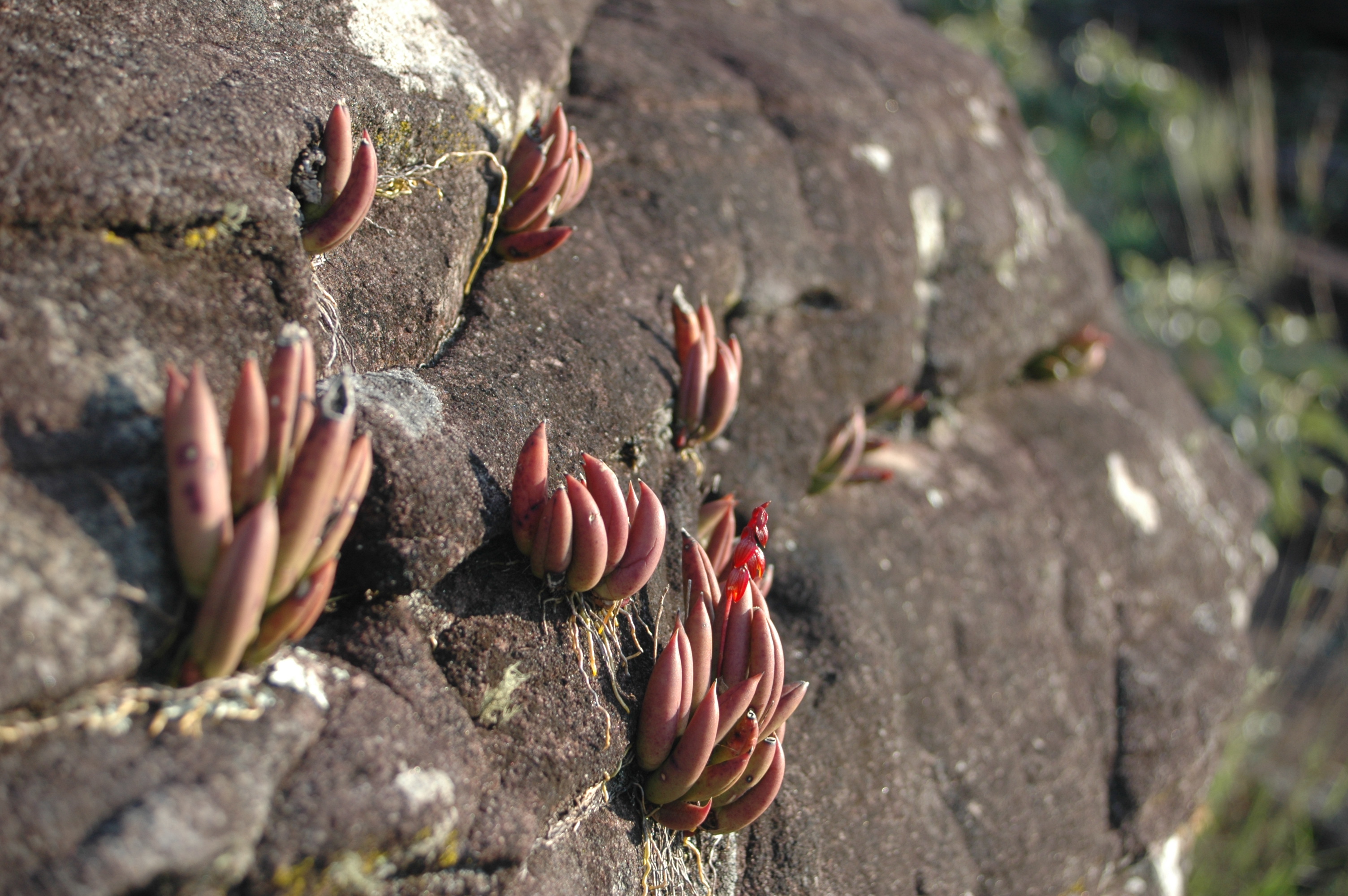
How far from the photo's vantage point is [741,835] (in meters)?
2.54

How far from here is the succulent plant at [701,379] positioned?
2.82 m

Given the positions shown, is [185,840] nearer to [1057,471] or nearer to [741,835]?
[741,835]

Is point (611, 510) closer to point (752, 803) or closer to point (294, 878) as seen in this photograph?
point (752, 803)

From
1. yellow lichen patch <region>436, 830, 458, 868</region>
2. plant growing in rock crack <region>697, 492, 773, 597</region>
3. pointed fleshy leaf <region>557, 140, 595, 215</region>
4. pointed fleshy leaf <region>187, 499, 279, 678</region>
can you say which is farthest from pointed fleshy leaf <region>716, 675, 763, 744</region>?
pointed fleshy leaf <region>557, 140, 595, 215</region>

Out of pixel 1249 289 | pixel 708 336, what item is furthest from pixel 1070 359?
pixel 1249 289

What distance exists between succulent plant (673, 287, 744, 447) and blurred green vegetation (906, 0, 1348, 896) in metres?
3.05

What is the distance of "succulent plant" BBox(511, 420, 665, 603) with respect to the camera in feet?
7.15

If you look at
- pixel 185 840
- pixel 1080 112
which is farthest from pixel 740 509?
pixel 1080 112

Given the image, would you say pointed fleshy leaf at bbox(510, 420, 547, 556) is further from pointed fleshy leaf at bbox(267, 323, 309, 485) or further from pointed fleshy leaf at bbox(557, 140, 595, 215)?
pointed fleshy leaf at bbox(557, 140, 595, 215)

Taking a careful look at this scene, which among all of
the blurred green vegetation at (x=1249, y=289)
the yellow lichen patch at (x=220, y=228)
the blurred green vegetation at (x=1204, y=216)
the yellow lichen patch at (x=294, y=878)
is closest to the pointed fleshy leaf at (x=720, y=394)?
the yellow lichen patch at (x=220, y=228)

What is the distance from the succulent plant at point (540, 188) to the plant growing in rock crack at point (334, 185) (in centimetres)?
58

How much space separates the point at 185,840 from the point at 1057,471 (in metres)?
3.44

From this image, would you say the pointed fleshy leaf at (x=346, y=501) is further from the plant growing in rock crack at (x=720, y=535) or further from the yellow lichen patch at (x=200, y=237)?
the plant growing in rock crack at (x=720, y=535)

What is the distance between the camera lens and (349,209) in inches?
87.8
